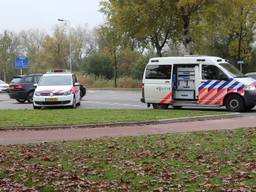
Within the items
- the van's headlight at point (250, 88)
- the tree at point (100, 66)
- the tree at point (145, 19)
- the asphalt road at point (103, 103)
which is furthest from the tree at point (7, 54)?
the van's headlight at point (250, 88)

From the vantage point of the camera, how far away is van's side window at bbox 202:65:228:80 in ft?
61.3

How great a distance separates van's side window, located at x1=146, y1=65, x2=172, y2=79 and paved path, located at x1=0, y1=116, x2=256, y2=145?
4.74 metres

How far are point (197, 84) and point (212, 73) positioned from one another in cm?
69

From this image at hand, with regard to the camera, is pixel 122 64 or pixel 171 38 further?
pixel 122 64

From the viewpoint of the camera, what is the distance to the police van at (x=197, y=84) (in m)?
18.5

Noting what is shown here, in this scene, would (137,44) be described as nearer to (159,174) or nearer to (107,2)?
(107,2)

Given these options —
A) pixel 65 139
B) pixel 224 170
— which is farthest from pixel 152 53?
pixel 224 170

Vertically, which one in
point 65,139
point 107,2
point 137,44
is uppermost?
point 107,2

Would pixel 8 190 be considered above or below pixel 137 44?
below

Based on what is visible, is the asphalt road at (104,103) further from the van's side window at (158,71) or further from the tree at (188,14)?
the tree at (188,14)

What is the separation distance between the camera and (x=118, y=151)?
A: 9.16 meters

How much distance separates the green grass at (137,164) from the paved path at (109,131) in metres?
1.41

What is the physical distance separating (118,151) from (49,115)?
26.3 feet

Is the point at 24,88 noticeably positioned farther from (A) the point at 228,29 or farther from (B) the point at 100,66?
(B) the point at 100,66
